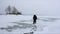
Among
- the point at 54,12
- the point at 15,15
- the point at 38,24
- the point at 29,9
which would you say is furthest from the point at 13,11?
the point at 54,12

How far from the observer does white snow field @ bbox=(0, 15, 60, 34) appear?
4.81 ft

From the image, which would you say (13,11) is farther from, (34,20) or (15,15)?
(34,20)

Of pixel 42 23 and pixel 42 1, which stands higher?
pixel 42 1

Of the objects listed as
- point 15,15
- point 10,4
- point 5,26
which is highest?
point 10,4

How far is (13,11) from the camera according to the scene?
1511mm

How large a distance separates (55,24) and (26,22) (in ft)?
1.34

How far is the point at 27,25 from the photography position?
1.49 meters

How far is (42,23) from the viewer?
4.90 feet

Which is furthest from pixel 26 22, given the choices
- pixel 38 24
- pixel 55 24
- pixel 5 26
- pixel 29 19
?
pixel 55 24

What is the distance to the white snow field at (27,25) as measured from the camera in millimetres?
1467

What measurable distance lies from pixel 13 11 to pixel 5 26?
0.24 meters

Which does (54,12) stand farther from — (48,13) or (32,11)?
(32,11)

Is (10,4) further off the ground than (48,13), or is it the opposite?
(10,4)

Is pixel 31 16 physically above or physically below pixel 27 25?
above
